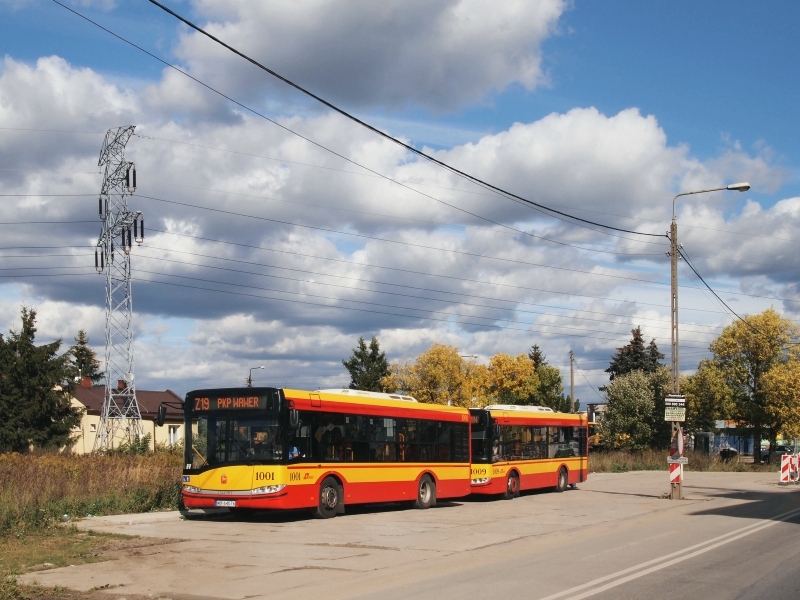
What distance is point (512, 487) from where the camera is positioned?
27578 millimetres

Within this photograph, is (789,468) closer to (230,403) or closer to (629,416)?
(629,416)

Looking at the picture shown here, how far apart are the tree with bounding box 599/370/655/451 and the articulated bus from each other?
35599mm

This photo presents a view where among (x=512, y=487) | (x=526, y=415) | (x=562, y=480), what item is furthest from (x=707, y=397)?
(x=512, y=487)

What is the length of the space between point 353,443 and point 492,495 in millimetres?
9239

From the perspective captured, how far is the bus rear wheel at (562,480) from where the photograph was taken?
31030 millimetres

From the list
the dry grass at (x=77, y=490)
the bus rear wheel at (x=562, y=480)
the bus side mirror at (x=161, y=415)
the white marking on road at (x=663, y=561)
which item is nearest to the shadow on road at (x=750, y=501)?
the white marking on road at (x=663, y=561)

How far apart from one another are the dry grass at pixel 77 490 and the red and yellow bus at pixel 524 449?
8813 mm

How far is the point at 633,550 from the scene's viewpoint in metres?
14.4

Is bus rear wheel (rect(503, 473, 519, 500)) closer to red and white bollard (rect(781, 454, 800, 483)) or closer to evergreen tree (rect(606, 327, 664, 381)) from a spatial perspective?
red and white bollard (rect(781, 454, 800, 483))

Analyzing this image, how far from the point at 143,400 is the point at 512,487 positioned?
5356cm

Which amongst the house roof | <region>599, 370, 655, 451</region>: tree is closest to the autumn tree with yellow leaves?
<region>599, 370, 655, 451</region>: tree

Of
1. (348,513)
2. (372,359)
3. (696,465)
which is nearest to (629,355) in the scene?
(372,359)

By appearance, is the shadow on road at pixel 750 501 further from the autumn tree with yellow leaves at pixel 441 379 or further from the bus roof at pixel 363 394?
the autumn tree with yellow leaves at pixel 441 379

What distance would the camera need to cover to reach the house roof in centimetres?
6643
